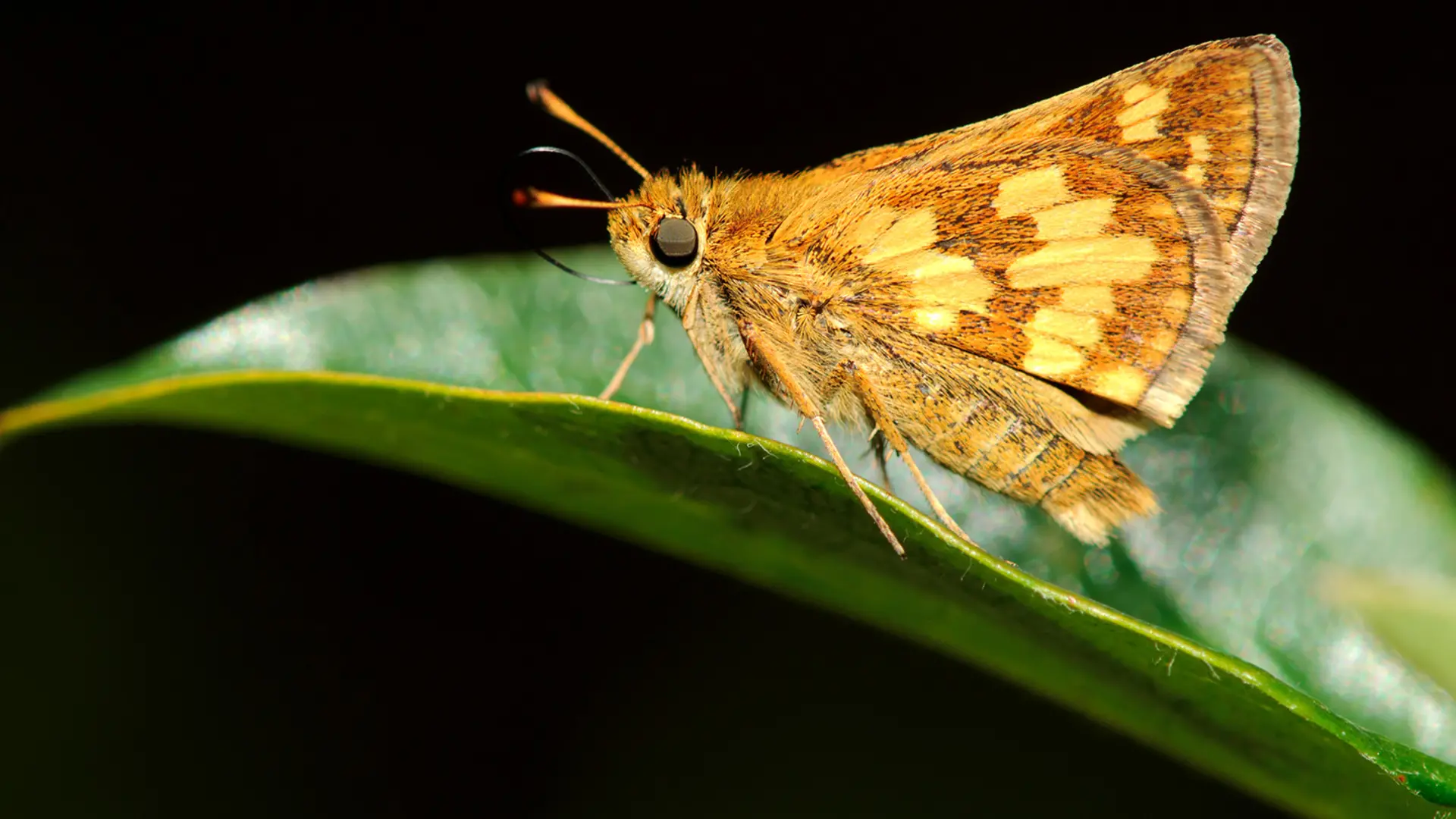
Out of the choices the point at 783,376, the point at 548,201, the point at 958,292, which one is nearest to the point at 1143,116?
the point at 958,292

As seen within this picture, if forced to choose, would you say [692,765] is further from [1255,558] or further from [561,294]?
[1255,558]

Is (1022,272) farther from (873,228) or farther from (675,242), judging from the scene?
(675,242)

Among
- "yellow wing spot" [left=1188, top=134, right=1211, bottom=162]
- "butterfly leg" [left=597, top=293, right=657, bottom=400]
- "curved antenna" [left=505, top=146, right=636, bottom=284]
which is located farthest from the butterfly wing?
"curved antenna" [left=505, top=146, right=636, bottom=284]

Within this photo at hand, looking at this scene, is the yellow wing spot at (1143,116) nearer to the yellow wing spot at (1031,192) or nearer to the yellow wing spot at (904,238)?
the yellow wing spot at (1031,192)

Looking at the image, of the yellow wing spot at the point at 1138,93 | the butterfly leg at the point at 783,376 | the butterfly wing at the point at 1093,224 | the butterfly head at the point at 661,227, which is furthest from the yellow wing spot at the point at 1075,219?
the butterfly head at the point at 661,227

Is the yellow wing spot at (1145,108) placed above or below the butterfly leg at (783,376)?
above

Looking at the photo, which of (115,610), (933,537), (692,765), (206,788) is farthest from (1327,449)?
(115,610)
